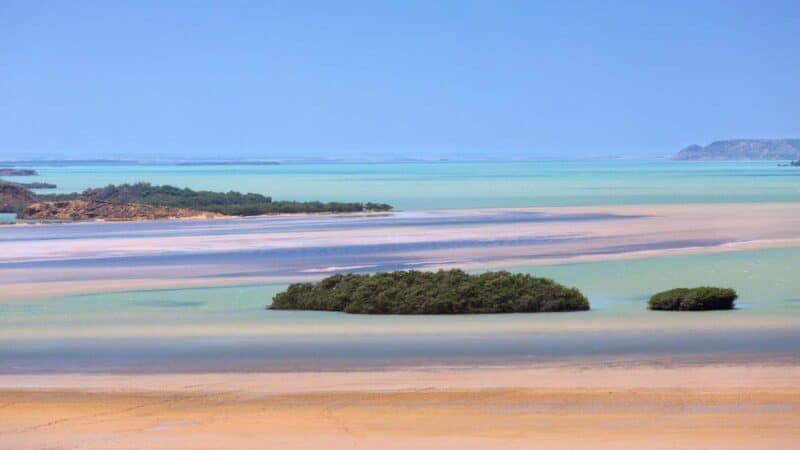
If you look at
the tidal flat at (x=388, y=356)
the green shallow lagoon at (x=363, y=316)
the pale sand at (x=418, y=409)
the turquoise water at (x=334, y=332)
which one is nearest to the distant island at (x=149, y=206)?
the tidal flat at (x=388, y=356)

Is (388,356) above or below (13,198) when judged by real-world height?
below

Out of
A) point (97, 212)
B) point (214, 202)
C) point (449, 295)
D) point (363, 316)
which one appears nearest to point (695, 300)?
point (449, 295)

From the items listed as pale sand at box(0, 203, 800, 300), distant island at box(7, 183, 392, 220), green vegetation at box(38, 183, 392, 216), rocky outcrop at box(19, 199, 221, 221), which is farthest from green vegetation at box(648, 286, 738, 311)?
green vegetation at box(38, 183, 392, 216)

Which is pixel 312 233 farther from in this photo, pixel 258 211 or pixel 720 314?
pixel 720 314

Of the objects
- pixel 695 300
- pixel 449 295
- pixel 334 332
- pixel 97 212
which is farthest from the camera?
pixel 97 212

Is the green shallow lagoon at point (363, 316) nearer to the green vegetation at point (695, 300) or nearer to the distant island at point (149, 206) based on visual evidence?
the green vegetation at point (695, 300)

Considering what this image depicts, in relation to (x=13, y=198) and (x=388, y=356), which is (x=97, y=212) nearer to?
(x=13, y=198)

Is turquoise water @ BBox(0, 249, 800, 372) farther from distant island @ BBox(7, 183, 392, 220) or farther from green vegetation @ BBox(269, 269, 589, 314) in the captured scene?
distant island @ BBox(7, 183, 392, 220)
